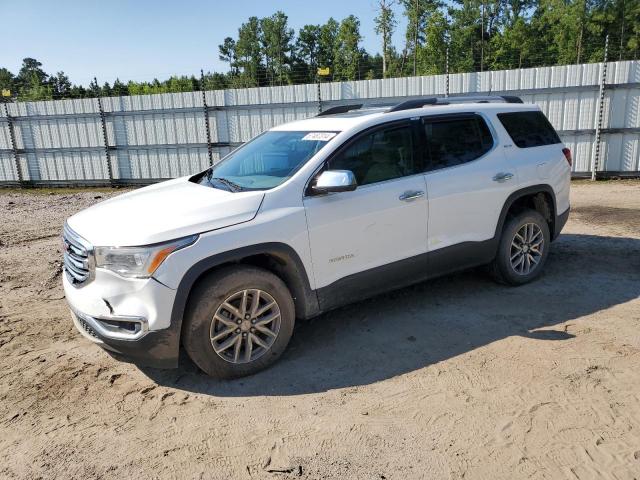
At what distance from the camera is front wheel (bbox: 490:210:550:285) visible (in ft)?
16.9

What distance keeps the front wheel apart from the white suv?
0.05ft

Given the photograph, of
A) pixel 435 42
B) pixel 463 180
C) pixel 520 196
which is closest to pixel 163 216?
pixel 463 180

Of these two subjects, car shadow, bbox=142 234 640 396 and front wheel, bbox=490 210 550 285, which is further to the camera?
front wheel, bbox=490 210 550 285

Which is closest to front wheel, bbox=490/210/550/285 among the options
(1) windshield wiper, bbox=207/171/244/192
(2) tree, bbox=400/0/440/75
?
(1) windshield wiper, bbox=207/171/244/192

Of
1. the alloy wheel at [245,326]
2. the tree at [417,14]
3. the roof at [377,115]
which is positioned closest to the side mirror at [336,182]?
the roof at [377,115]

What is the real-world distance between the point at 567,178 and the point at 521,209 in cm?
75

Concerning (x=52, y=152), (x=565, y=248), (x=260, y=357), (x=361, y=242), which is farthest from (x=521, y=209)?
(x=52, y=152)

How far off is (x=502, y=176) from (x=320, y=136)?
1.90m

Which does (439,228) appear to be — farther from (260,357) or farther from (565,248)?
(565,248)

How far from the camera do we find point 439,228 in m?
4.58

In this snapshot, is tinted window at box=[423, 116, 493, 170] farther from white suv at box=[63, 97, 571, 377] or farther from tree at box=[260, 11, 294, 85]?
tree at box=[260, 11, 294, 85]

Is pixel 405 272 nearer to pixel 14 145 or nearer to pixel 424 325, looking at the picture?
pixel 424 325

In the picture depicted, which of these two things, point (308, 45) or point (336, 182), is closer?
point (336, 182)

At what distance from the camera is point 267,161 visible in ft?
14.7
